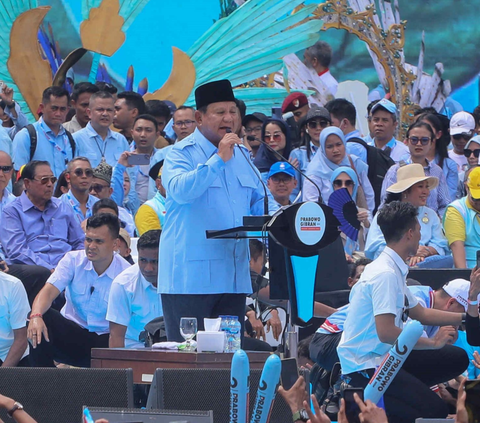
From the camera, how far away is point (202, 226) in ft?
16.9

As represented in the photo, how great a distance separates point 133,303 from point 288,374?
2418 millimetres

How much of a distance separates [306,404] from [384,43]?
10.3 meters

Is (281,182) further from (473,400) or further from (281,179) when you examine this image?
(473,400)

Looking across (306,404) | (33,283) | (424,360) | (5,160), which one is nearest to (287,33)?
(5,160)

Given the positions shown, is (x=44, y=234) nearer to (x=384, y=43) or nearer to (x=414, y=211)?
(x=414, y=211)

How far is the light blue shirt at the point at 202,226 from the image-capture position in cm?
513

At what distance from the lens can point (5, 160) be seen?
761 centimetres

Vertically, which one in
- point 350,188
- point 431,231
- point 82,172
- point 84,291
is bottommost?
point 84,291

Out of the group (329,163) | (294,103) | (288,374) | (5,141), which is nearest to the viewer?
(288,374)

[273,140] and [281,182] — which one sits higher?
[273,140]

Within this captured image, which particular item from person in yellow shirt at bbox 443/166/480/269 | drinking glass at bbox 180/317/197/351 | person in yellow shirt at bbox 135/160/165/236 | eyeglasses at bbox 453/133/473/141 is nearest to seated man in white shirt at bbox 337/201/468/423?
drinking glass at bbox 180/317/197/351

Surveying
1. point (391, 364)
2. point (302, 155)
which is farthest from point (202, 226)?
point (302, 155)

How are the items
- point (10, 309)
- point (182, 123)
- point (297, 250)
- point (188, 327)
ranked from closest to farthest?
point (297, 250)
point (188, 327)
point (10, 309)
point (182, 123)

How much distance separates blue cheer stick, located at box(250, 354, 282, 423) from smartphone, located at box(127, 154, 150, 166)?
561 centimetres
